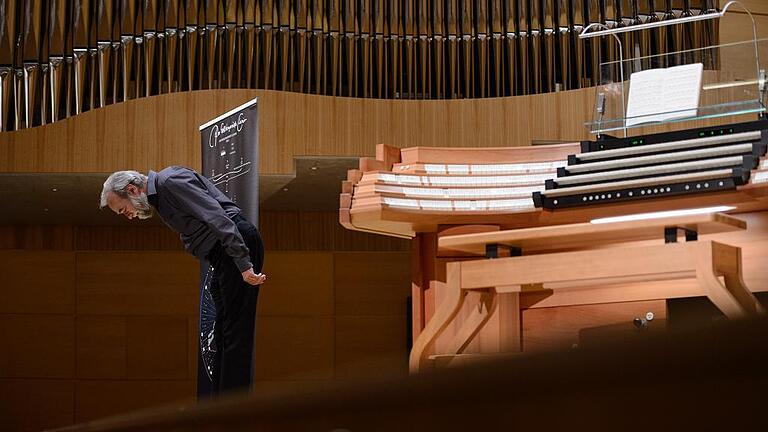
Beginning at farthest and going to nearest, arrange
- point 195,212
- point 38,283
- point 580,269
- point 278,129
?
point 38,283, point 278,129, point 195,212, point 580,269

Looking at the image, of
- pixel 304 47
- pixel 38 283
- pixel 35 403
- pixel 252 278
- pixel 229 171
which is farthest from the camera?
pixel 38 283

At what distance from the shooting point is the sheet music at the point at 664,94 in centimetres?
358

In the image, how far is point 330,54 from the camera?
6.53 m

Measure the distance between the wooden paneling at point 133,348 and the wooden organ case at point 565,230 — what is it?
3.96m

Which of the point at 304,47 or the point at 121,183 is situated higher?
the point at 304,47

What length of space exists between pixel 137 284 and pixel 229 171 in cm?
368

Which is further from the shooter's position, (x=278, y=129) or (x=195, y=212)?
(x=278, y=129)

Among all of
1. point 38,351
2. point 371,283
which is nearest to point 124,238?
point 38,351

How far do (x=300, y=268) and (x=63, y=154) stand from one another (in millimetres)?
2186

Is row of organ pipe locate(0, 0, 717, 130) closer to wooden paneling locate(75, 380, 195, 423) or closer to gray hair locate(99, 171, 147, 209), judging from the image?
wooden paneling locate(75, 380, 195, 423)

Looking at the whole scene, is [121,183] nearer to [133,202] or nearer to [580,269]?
[133,202]

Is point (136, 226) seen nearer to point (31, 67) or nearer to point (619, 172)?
point (31, 67)

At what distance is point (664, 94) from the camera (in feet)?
12.0

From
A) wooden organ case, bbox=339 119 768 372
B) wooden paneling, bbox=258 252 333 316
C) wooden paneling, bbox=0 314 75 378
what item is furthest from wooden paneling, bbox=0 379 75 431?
wooden organ case, bbox=339 119 768 372
